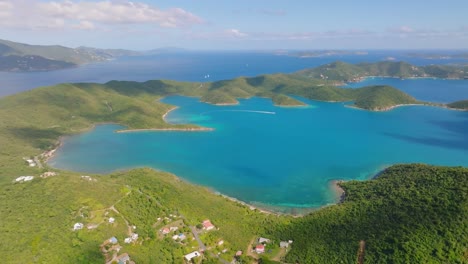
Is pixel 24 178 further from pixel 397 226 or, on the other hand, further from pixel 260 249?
pixel 397 226

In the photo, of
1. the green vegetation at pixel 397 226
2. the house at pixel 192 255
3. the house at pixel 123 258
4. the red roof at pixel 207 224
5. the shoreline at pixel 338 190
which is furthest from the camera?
the shoreline at pixel 338 190

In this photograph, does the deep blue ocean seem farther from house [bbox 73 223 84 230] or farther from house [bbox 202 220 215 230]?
house [bbox 73 223 84 230]

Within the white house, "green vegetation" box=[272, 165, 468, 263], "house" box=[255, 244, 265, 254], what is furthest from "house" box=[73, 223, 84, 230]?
Result: "green vegetation" box=[272, 165, 468, 263]

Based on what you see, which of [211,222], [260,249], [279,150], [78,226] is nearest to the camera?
[260,249]

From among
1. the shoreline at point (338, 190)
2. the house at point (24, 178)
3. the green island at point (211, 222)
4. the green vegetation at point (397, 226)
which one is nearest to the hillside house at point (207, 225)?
the green island at point (211, 222)

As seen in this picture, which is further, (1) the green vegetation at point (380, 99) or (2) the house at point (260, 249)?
(1) the green vegetation at point (380, 99)

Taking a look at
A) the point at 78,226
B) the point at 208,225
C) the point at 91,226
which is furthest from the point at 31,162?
the point at 208,225

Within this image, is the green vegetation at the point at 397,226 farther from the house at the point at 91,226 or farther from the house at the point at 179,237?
the house at the point at 91,226

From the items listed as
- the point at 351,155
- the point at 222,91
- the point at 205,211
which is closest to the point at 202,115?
the point at 222,91
